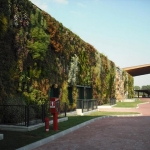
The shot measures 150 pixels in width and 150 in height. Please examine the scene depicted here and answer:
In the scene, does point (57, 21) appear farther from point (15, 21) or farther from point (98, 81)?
point (98, 81)

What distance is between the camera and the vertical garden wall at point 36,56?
12570mm

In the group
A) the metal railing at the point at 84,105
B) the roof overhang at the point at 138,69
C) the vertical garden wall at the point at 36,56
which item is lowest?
the metal railing at the point at 84,105

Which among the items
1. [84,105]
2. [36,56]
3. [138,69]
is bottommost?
[84,105]

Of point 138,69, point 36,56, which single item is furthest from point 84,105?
point 138,69

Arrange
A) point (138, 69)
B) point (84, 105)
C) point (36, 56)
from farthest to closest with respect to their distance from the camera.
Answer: point (138, 69) → point (84, 105) → point (36, 56)

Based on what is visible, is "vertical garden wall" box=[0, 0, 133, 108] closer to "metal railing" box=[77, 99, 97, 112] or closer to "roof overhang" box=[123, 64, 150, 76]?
"metal railing" box=[77, 99, 97, 112]

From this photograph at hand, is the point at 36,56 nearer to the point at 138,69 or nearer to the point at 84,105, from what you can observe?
the point at 84,105

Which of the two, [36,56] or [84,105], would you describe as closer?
[36,56]

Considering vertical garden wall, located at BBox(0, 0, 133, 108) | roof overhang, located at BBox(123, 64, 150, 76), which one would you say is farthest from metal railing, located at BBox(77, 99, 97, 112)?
roof overhang, located at BBox(123, 64, 150, 76)

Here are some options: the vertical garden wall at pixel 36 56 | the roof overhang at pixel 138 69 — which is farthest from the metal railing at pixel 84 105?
the roof overhang at pixel 138 69

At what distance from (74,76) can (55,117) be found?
11213 mm

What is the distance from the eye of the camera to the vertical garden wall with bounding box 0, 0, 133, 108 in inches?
495

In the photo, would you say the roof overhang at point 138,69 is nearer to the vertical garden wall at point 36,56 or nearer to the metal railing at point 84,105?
the vertical garden wall at point 36,56

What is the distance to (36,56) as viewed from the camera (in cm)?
1471
